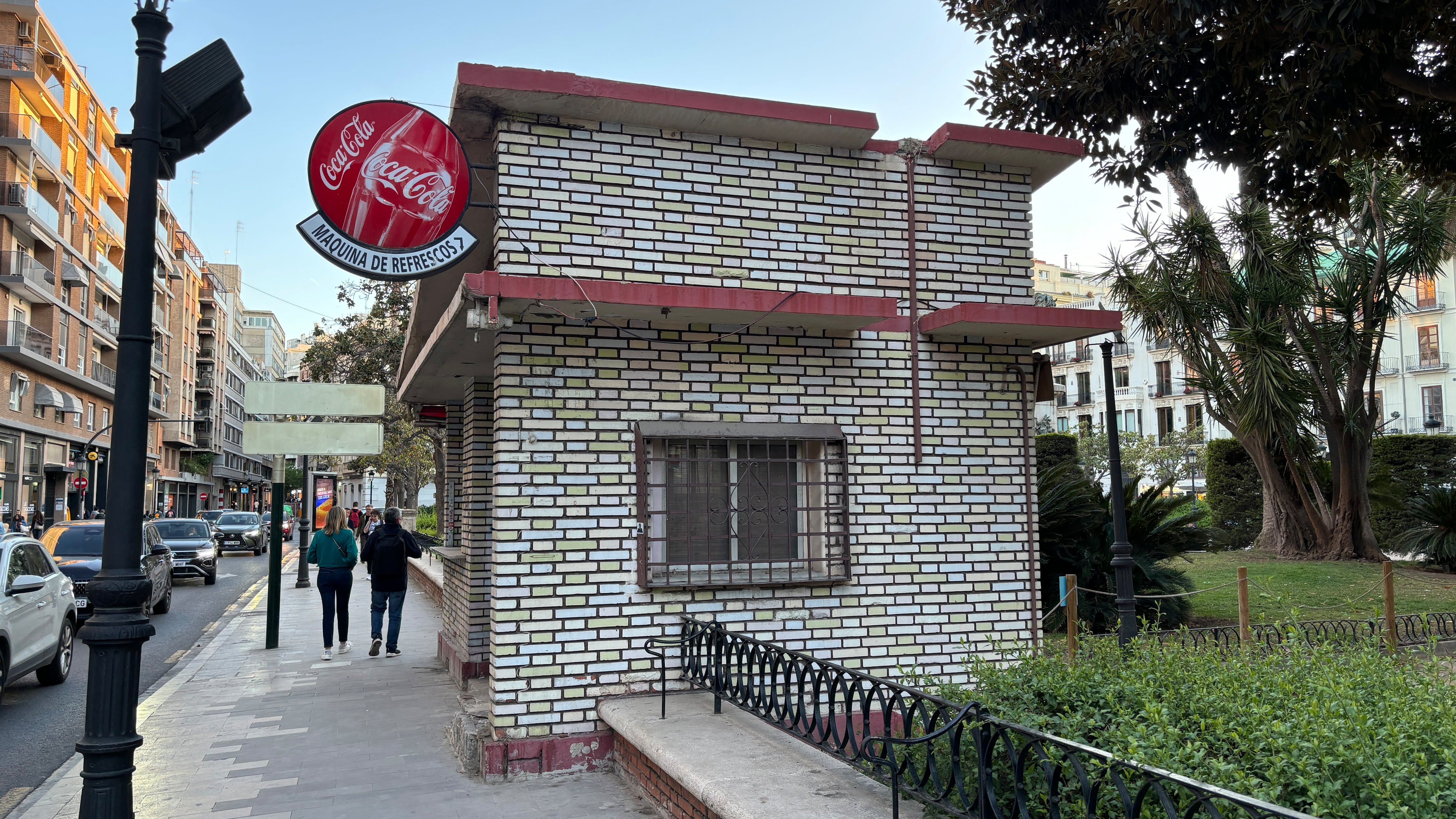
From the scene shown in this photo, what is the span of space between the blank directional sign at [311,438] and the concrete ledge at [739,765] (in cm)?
724

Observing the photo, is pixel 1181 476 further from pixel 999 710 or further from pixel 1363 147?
pixel 999 710

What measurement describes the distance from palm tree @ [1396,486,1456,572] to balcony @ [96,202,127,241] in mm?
54905

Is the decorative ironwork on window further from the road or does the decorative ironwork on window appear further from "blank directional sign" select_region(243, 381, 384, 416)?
"blank directional sign" select_region(243, 381, 384, 416)

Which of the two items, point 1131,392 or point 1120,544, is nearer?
point 1120,544

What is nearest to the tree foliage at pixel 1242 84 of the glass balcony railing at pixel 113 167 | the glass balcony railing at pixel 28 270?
the glass balcony railing at pixel 28 270

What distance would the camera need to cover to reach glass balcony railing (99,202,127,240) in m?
49.1

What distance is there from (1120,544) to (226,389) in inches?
3586

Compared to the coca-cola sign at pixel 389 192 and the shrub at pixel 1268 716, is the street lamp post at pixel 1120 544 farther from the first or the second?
the coca-cola sign at pixel 389 192

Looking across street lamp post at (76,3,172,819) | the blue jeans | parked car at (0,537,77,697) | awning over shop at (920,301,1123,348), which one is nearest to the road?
parked car at (0,537,77,697)

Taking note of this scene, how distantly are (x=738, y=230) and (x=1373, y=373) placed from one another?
55.9ft

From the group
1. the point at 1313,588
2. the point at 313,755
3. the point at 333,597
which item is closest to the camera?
the point at 313,755

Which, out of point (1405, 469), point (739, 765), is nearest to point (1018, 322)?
point (739, 765)

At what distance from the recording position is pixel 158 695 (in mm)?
9453

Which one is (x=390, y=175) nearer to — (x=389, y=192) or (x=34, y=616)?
(x=389, y=192)
